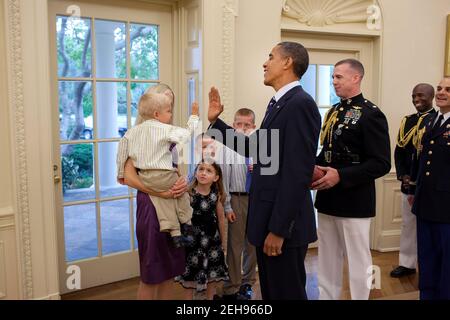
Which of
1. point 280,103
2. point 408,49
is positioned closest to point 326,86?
point 408,49

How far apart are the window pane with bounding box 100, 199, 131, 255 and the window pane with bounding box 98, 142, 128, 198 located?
0.08 m

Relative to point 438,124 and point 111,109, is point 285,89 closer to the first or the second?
point 438,124

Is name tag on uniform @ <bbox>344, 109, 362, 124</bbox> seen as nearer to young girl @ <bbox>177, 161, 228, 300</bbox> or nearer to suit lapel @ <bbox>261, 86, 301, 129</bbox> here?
suit lapel @ <bbox>261, 86, 301, 129</bbox>

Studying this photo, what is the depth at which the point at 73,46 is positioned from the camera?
3.01 meters

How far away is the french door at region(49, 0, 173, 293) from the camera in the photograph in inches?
118

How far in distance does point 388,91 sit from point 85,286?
3039 millimetres

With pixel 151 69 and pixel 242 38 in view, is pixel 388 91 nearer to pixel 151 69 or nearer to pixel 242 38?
pixel 242 38

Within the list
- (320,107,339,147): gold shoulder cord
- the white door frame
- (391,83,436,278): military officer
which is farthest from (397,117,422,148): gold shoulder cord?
the white door frame

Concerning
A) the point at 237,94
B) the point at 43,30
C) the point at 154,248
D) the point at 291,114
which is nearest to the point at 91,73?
the point at 43,30

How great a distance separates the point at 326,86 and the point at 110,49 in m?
1.95

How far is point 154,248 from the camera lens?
2158 millimetres

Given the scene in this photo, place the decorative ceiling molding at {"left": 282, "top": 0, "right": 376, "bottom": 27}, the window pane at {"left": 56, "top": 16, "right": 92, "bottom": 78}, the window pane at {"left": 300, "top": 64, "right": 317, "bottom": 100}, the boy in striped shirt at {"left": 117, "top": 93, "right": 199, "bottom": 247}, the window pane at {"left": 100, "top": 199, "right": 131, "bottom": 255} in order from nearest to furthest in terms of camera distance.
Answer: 1. the boy in striped shirt at {"left": 117, "top": 93, "right": 199, "bottom": 247}
2. the window pane at {"left": 56, "top": 16, "right": 92, "bottom": 78}
3. the window pane at {"left": 100, "top": 199, "right": 131, "bottom": 255}
4. the decorative ceiling molding at {"left": 282, "top": 0, "right": 376, "bottom": 27}
5. the window pane at {"left": 300, "top": 64, "right": 317, "bottom": 100}

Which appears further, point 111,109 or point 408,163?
point 408,163

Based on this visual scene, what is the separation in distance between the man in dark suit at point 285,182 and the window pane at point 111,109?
1578mm
